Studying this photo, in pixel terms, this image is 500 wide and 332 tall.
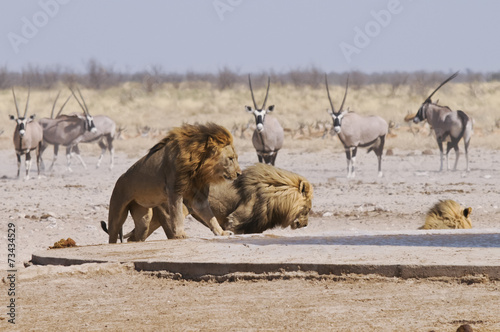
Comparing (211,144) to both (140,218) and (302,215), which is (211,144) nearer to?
(140,218)

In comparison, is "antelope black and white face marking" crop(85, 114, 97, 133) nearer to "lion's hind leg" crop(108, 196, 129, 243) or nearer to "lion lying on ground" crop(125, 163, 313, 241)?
"lion lying on ground" crop(125, 163, 313, 241)

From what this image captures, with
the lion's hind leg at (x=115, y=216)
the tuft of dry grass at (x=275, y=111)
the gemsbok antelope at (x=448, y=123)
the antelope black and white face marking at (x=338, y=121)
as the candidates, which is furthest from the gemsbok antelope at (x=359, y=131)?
the lion's hind leg at (x=115, y=216)

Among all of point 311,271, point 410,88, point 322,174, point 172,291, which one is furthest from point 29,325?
point 410,88

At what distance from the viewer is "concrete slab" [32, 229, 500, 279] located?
578 centimetres

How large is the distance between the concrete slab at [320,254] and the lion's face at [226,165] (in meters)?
0.49

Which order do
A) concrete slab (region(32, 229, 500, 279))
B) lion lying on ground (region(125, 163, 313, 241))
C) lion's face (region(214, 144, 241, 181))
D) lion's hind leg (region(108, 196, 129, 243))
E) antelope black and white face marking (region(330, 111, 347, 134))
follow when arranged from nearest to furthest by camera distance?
concrete slab (region(32, 229, 500, 279)) → lion's face (region(214, 144, 241, 181)) → lion's hind leg (region(108, 196, 129, 243)) → lion lying on ground (region(125, 163, 313, 241)) → antelope black and white face marking (region(330, 111, 347, 134))

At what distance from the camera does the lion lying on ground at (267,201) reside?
841cm

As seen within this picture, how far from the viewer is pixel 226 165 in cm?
730

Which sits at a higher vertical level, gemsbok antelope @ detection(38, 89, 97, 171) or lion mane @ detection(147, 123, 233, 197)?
lion mane @ detection(147, 123, 233, 197)

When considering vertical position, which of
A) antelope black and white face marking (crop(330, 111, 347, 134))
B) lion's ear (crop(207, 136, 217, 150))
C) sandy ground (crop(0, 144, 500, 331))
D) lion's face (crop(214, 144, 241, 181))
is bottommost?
sandy ground (crop(0, 144, 500, 331))

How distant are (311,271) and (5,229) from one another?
20.6 feet

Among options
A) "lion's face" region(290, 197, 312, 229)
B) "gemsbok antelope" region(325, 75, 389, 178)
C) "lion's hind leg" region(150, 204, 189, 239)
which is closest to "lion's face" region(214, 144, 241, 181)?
"lion's hind leg" region(150, 204, 189, 239)

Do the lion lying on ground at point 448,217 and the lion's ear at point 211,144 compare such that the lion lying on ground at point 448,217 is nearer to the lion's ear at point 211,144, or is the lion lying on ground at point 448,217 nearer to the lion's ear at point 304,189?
the lion's ear at point 304,189

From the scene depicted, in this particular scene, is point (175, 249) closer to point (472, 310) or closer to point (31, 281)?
point (31, 281)
